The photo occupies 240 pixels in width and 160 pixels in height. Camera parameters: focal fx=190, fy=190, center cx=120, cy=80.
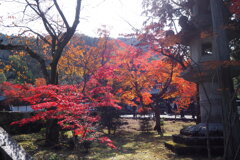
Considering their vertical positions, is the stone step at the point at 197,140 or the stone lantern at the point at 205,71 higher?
the stone lantern at the point at 205,71

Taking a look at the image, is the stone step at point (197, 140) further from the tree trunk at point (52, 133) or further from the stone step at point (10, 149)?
the stone step at point (10, 149)

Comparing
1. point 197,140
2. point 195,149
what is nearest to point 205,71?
point 197,140

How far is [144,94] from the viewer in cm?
1442

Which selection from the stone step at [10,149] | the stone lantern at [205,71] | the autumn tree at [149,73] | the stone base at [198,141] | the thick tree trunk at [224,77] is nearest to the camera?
the stone step at [10,149]

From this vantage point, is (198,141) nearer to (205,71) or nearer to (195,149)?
(195,149)

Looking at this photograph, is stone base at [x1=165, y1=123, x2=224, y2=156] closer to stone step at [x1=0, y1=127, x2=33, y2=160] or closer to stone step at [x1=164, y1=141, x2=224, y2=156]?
stone step at [x1=164, y1=141, x2=224, y2=156]

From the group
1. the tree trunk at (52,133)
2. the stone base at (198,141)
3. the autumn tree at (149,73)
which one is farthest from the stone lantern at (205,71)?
the tree trunk at (52,133)

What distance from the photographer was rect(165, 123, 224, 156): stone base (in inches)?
254

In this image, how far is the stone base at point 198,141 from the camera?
6.46m

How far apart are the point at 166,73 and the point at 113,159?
302 inches

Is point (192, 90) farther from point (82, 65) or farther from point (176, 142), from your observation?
Result: point (82, 65)

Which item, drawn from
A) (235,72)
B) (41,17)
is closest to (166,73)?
(235,72)

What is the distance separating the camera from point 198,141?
672 cm

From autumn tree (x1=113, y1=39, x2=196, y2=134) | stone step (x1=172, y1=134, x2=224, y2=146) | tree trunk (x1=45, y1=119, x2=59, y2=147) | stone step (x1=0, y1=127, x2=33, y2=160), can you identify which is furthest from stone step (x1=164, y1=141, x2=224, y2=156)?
autumn tree (x1=113, y1=39, x2=196, y2=134)
